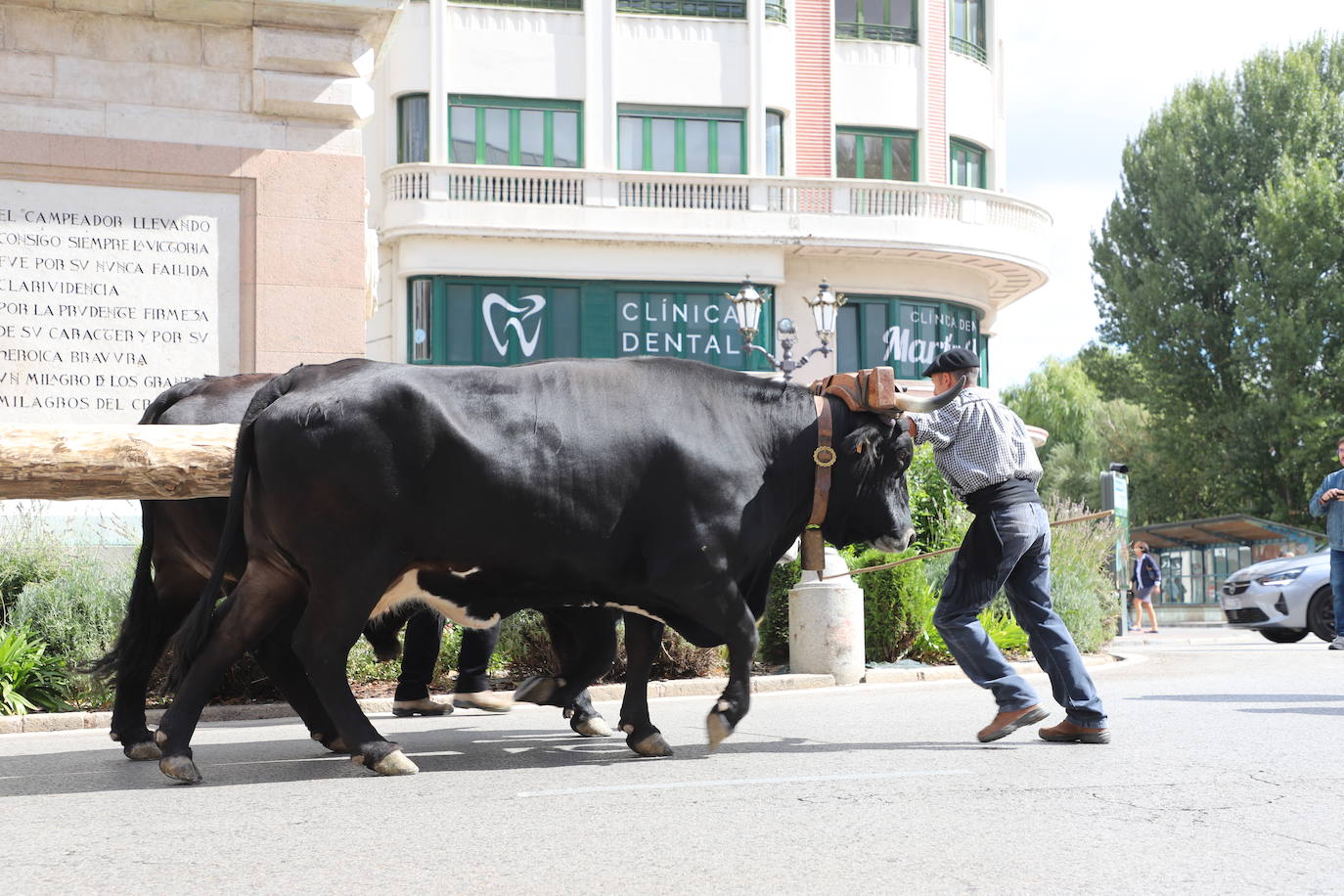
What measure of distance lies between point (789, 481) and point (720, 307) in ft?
87.4

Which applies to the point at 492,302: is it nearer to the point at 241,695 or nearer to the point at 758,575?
the point at 241,695

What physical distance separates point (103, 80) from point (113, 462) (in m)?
6.27

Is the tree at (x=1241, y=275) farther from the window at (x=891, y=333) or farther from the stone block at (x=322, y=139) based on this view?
the stone block at (x=322, y=139)

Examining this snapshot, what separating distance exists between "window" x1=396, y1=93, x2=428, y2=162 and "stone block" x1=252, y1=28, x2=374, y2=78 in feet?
68.9

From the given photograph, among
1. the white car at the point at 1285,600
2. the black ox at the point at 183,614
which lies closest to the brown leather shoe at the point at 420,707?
the black ox at the point at 183,614

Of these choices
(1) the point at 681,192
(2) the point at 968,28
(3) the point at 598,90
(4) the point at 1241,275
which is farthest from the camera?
(4) the point at 1241,275

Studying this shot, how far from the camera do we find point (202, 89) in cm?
1310

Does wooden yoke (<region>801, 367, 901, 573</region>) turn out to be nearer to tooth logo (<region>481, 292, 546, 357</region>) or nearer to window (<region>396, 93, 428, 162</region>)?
tooth logo (<region>481, 292, 546, 357</region>)

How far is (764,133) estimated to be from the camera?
35.3 m

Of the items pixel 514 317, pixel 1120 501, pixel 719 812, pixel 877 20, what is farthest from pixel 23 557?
pixel 877 20

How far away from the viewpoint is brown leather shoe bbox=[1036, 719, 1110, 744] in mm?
8023

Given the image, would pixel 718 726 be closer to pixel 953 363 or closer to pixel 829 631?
pixel 953 363

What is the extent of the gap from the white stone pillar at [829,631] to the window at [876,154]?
79.9 ft

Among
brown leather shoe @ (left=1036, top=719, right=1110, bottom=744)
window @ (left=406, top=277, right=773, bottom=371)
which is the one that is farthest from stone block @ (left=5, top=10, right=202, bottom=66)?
window @ (left=406, top=277, right=773, bottom=371)
